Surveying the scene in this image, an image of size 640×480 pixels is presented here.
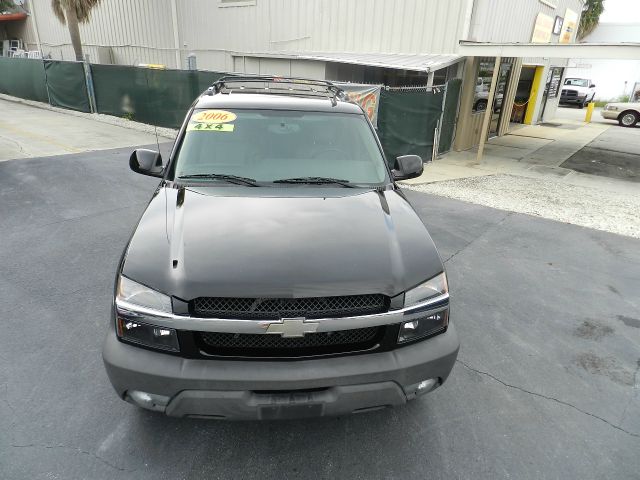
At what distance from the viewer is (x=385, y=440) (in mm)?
2723

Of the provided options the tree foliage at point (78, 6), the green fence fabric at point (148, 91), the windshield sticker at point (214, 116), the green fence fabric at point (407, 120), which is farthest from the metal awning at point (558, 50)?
the tree foliage at point (78, 6)

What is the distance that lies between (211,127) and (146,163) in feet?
2.09

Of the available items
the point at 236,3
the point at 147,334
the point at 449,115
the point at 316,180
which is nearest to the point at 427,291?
the point at 316,180

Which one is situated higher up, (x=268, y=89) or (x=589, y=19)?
(x=589, y=19)

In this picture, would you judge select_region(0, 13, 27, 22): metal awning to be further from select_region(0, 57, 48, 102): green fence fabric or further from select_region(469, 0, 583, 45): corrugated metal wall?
select_region(469, 0, 583, 45): corrugated metal wall

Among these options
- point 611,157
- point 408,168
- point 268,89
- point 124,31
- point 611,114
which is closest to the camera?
point 408,168

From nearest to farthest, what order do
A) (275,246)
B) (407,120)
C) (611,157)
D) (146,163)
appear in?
1. (275,246)
2. (146,163)
3. (407,120)
4. (611,157)

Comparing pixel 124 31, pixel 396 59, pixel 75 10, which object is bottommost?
pixel 396 59

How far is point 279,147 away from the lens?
351 centimetres

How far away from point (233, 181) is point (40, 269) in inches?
114

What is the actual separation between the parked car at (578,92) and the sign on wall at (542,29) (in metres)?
15.2

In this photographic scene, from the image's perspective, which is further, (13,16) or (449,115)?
(13,16)

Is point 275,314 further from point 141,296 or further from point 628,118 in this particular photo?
point 628,118

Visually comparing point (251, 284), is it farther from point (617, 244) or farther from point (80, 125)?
point (80, 125)
